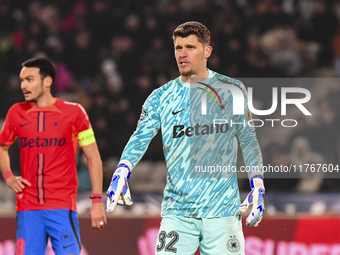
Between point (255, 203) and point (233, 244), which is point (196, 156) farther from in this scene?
point (233, 244)

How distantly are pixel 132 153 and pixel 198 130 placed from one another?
44 centimetres

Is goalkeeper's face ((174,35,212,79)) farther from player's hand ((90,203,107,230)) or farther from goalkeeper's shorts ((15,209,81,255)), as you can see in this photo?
goalkeeper's shorts ((15,209,81,255))

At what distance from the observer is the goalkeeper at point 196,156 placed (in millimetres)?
3359

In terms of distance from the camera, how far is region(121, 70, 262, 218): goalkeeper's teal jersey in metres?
3.39

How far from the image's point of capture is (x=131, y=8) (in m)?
9.52

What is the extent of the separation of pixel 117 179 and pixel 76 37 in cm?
630

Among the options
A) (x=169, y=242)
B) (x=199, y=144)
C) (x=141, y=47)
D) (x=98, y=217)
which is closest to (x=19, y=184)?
(x=98, y=217)

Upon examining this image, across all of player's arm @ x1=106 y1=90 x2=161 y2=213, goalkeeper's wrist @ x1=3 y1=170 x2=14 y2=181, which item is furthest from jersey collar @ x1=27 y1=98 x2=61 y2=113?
player's arm @ x1=106 y1=90 x2=161 y2=213

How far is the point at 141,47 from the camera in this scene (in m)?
8.95

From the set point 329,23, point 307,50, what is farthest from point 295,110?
point 329,23

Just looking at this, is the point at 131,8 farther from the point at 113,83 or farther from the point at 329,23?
the point at 329,23

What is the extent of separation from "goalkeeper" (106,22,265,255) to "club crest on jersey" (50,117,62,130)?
112cm

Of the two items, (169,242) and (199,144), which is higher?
(199,144)

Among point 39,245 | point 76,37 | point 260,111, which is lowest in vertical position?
point 39,245
